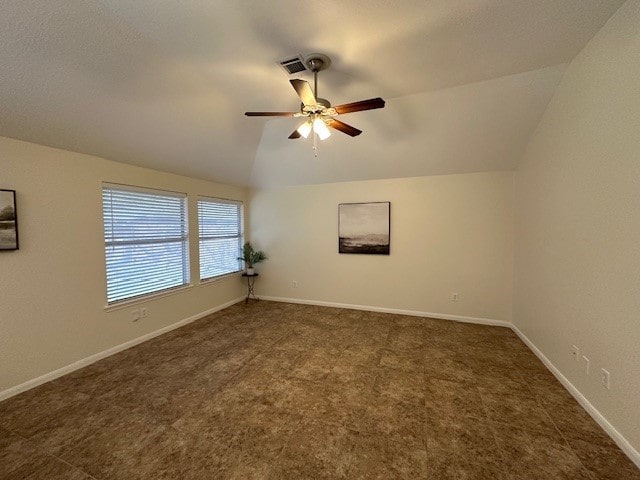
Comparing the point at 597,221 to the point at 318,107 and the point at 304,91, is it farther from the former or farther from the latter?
the point at 304,91

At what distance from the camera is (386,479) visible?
60.7 inches

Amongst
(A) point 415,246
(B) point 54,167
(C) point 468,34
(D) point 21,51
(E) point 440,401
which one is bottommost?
(E) point 440,401

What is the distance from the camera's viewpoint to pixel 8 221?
231 centimetres

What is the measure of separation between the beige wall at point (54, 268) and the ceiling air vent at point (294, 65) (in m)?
2.44

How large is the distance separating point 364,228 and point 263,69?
299 cm

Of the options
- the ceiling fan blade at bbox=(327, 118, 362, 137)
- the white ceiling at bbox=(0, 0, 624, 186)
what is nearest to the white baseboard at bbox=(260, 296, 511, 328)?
the white ceiling at bbox=(0, 0, 624, 186)

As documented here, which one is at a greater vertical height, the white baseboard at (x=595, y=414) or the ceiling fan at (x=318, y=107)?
the ceiling fan at (x=318, y=107)

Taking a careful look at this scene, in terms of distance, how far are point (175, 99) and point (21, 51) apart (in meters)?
1.03

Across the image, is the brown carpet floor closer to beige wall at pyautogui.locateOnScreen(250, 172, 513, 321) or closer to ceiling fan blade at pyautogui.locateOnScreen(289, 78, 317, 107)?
beige wall at pyautogui.locateOnScreen(250, 172, 513, 321)

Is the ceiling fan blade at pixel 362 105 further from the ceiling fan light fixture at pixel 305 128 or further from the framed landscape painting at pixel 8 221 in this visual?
the framed landscape painting at pixel 8 221

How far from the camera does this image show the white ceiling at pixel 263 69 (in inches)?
67.8

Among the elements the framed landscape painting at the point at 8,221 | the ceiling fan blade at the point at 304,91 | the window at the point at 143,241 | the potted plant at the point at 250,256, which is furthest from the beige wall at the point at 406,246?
the framed landscape painting at the point at 8,221

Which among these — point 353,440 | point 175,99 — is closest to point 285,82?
point 175,99

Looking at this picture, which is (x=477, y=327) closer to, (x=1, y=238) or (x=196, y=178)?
(x=196, y=178)
